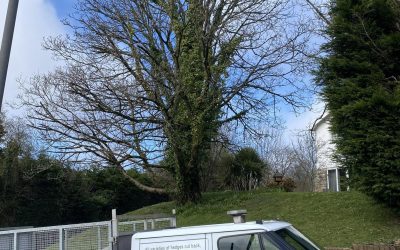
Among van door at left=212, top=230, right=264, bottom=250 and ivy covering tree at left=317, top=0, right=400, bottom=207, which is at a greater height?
ivy covering tree at left=317, top=0, right=400, bottom=207

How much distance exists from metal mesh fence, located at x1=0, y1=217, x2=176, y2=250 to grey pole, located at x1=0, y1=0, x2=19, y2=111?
11.4 feet

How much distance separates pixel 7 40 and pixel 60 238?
13.8 feet

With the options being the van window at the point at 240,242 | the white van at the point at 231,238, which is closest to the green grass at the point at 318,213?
the white van at the point at 231,238

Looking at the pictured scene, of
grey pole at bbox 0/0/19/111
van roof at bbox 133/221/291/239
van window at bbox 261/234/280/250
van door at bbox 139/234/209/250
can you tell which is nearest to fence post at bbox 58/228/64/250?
grey pole at bbox 0/0/19/111

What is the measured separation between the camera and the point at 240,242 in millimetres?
5898

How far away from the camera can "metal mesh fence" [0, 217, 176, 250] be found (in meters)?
10.0

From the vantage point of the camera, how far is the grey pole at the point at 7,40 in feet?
25.2

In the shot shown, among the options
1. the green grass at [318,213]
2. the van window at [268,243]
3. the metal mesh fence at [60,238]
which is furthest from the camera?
the green grass at [318,213]

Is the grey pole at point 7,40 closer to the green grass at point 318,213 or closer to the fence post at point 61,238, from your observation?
the fence post at point 61,238

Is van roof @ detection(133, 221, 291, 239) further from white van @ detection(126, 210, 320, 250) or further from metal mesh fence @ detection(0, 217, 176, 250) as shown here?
metal mesh fence @ detection(0, 217, 176, 250)

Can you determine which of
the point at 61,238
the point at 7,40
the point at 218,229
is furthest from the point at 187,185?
the point at 218,229

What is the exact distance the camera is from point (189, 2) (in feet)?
66.4

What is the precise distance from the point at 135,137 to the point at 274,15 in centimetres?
743

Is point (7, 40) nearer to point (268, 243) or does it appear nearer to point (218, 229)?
point (218, 229)
